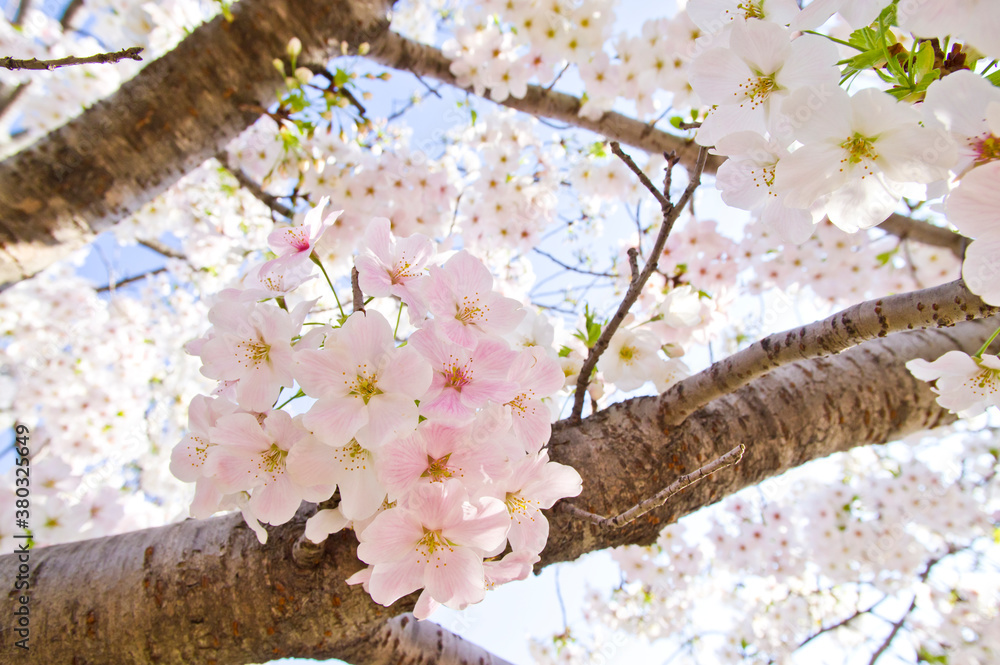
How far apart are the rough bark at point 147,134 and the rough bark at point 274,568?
119 cm

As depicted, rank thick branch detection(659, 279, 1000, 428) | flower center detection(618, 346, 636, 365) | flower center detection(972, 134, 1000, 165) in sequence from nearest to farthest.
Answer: flower center detection(972, 134, 1000, 165) < thick branch detection(659, 279, 1000, 428) < flower center detection(618, 346, 636, 365)

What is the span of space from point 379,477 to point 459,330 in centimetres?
23

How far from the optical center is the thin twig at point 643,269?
98cm

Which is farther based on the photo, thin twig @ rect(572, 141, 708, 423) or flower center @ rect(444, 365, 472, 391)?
thin twig @ rect(572, 141, 708, 423)

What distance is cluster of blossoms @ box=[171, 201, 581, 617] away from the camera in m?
0.69

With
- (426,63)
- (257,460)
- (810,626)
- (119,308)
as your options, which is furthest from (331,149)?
(810,626)

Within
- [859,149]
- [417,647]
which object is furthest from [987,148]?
[417,647]

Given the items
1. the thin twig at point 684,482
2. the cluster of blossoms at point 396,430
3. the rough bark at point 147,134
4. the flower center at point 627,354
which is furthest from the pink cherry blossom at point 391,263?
the rough bark at point 147,134

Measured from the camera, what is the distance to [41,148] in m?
1.73

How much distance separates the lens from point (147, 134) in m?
1.84

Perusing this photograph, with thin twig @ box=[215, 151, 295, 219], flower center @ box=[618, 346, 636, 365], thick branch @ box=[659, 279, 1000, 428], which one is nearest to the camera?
thick branch @ box=[659, 279, 1000, 428]

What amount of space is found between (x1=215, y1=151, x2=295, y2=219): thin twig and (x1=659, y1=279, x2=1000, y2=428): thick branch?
2236 millimetres

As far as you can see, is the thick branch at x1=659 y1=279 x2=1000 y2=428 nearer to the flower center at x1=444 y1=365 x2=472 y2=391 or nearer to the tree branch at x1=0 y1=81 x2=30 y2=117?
the flower center at x1=444 y1=365 x2=472 y2=391

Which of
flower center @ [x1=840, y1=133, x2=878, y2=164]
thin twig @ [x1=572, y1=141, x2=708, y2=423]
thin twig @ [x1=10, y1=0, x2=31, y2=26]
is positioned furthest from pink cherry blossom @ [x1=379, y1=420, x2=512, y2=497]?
thin twig @ [x1=10, y1=0, x2=31, y2=26]
